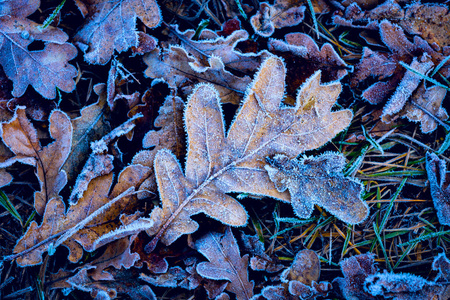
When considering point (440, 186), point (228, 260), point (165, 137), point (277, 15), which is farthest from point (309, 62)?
point (228, 260)

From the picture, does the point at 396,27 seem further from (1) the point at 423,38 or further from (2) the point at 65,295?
(2) the point at 65,295

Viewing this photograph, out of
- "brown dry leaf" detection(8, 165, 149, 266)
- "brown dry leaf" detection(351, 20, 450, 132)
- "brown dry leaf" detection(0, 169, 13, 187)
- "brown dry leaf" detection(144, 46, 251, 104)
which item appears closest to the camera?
"brown dry leaf" detection(8, 165, 149, 266)

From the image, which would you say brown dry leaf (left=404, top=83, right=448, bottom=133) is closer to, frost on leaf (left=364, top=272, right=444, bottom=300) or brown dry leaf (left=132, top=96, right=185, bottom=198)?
frost on leaf (left=364, top=272, right=444, bottom=300)

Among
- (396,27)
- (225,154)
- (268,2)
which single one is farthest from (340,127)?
(268,2)

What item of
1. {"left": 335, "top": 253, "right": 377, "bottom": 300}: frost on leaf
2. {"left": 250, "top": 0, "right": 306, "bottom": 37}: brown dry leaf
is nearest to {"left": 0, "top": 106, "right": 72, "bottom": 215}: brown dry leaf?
{"left": 250, "top": 0, "right": 306, "bottom": 37}: brown dry leaf

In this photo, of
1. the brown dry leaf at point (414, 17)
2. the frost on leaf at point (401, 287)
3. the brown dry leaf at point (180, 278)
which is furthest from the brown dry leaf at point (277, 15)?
the frost on leaf at point (401, 287)

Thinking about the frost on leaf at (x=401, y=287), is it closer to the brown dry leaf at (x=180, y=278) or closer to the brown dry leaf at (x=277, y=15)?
the brown dry leaf at (x=180, y=278)

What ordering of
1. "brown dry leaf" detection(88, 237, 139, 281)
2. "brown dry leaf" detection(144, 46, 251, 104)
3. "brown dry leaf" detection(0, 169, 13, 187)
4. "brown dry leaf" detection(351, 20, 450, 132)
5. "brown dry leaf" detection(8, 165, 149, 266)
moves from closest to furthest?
"brown dry leaf" detection(88, 237, 139, 281) < "brown dry leaf" detection(8, 165, 149, 266) < "brown dry leaf" detection(0, 169, 13, 187) < "brown dry leaf" detection(144, 46, 251, 104) < "brown dry leaf" detection(351, 20, 450, 132)
